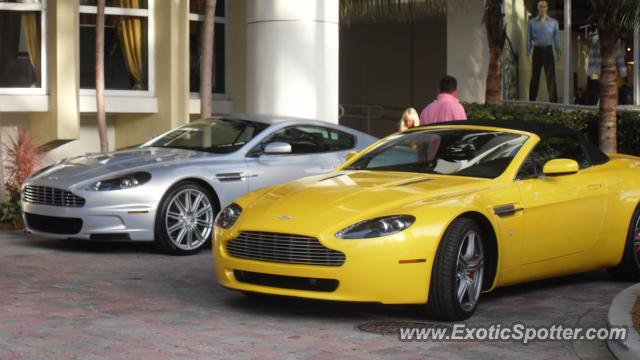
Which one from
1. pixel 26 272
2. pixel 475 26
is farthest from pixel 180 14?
pixel 26 272

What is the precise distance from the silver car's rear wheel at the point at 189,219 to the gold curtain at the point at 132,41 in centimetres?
736

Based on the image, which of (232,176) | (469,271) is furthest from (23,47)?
(469,271)

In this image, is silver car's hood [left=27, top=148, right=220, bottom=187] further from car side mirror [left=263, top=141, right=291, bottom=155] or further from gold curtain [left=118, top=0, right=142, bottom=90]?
gold curtain [left=118, top=0, right=142, bottom=90]

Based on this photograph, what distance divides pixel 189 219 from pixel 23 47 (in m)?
7.11

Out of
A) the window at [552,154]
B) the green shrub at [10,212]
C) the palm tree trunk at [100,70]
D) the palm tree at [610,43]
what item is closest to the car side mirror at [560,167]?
the window at [552,154]

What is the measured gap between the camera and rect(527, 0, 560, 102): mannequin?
1955cm

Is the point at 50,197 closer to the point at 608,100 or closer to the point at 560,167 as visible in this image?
the point at 560,167

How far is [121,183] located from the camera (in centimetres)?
1065

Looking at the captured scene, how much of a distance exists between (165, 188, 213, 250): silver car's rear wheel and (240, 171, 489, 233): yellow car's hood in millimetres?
2594

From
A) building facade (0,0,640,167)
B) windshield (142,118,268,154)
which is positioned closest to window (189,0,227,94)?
building facade (0,0,640,167)

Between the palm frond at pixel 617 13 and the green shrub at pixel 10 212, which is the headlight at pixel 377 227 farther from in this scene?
the palm frond at pixel 617 13

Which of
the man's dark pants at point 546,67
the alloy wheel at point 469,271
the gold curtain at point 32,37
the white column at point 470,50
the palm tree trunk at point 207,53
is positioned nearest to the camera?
the alloy wheel at point 469,271

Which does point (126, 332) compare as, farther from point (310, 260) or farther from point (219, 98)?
point (219, 98)

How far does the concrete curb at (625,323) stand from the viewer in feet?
20.8
